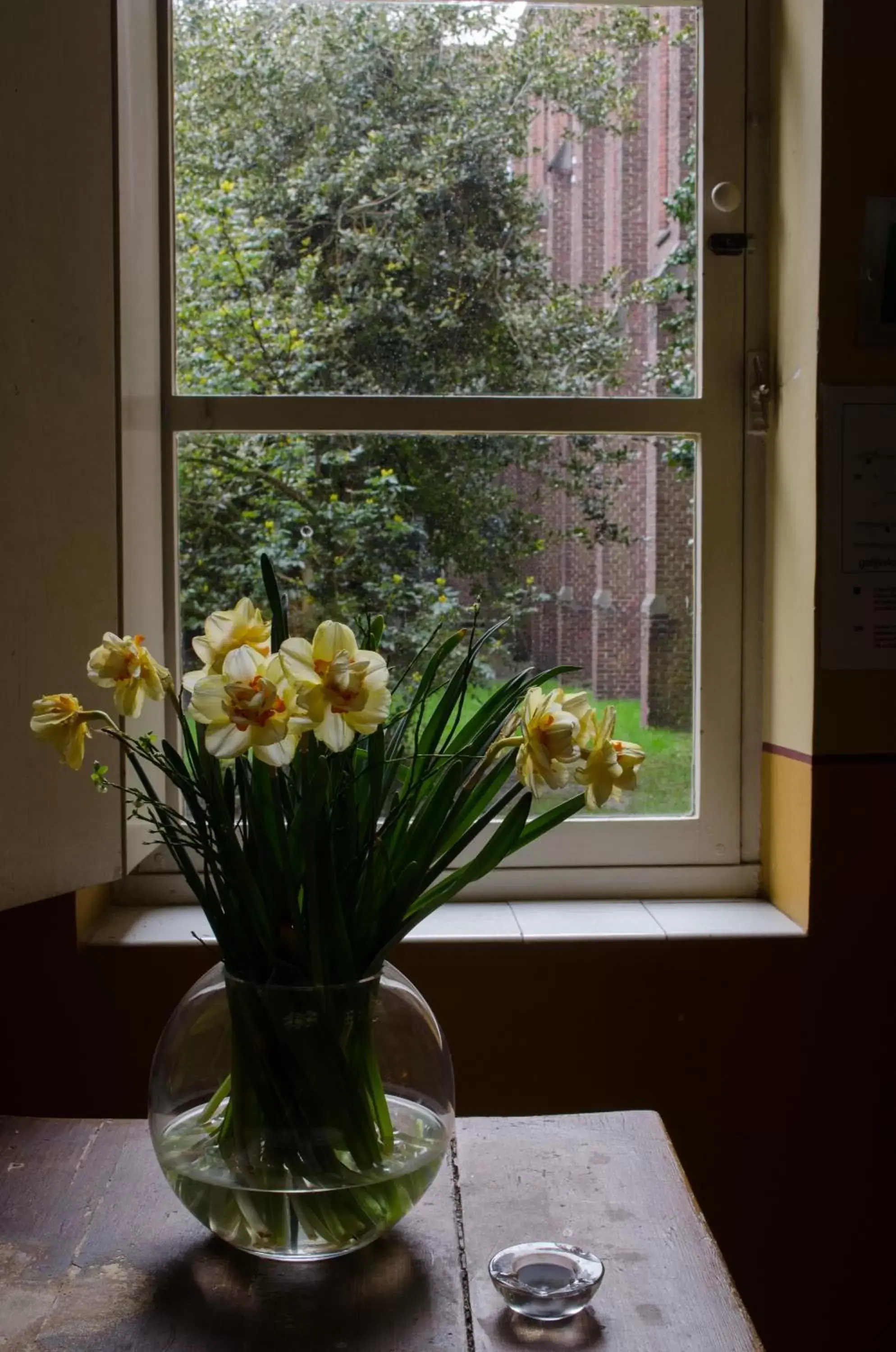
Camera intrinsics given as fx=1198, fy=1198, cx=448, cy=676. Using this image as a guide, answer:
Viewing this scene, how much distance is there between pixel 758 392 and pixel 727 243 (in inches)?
8.3

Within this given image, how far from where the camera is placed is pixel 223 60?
5.32ft

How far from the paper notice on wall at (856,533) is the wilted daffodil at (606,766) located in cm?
74

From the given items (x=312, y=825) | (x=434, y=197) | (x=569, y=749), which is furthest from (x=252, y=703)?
(x=434, y=197)

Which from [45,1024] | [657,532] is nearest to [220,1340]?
[45,1024]

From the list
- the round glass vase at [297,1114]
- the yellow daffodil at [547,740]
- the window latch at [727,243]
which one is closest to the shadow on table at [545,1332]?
the round glass vase at [297,1114]

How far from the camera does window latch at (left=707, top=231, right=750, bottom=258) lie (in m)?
1.64

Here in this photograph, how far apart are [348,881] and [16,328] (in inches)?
30.6

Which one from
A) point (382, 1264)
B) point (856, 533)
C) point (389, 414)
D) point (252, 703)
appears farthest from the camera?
point (389, 414)

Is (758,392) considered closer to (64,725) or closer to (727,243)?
(727,243)

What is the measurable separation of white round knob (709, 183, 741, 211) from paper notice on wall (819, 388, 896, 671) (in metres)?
0.33

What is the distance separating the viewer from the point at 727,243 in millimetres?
1641

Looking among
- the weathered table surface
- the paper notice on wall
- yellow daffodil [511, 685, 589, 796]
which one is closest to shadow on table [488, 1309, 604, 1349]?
the weathered table surface

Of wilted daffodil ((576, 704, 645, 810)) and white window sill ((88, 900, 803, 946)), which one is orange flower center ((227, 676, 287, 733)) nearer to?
wilted daffodil ((576, 704, 645, 810))

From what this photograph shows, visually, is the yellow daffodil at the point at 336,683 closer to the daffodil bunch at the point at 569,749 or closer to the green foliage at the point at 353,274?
the daffodil bunch at the point at 569,749
